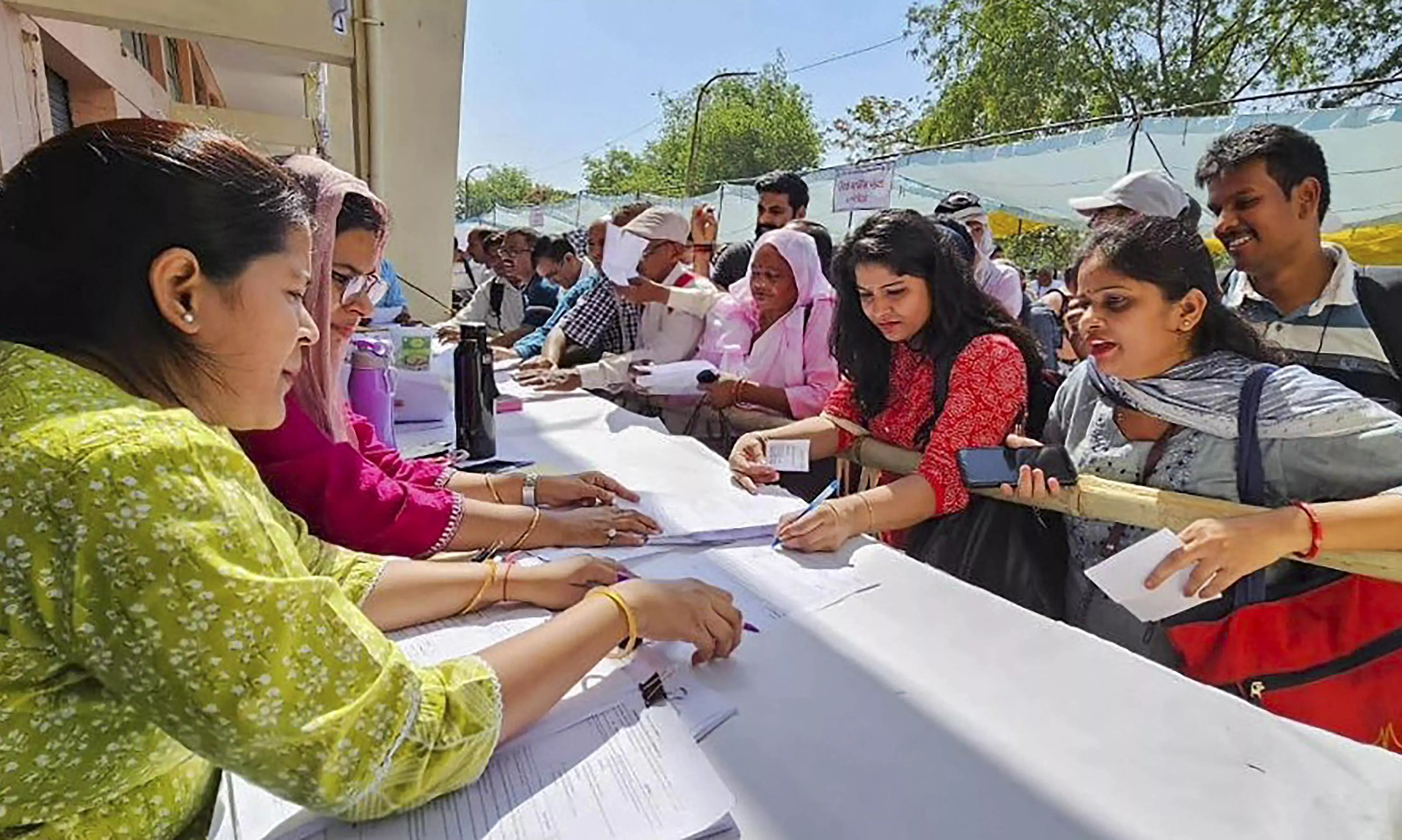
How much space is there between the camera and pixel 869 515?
4.38 ft

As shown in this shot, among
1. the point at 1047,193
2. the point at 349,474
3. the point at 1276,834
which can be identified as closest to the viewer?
the point at 1276,834

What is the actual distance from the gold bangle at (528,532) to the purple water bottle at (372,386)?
657mm

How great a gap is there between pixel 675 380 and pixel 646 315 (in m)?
0.62

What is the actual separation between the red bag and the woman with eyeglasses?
92cm

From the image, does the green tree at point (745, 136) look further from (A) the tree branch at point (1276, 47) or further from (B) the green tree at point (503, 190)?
(A) the tree branch at point (1276, 47)

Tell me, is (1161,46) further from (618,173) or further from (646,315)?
(618,173)

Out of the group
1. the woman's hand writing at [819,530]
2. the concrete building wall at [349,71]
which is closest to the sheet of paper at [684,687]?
the woman's hand writing at [819,530]

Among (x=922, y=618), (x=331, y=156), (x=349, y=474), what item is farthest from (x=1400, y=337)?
(x=331, y=156)

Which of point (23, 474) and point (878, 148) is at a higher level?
point (878, 148)

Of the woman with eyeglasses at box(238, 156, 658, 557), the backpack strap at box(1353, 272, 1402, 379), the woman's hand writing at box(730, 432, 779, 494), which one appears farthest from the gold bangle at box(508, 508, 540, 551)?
the backpack strap at box(1353, 272, 1402, 379)

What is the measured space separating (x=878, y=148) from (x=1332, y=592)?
25827 millimetres

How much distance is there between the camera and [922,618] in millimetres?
1021

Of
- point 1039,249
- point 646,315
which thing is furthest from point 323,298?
point 1039,249

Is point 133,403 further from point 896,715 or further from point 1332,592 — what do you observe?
point 1332,592
